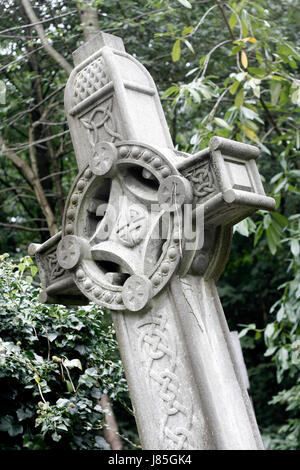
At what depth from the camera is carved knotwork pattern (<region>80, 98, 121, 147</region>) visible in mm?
3609

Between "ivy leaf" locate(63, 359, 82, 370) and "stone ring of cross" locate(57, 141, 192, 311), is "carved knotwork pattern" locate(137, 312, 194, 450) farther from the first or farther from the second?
"ivy leaf" locate(63, 359, 82, 370)

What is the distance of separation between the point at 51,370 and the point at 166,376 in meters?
1.05

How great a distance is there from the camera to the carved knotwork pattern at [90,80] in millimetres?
3688

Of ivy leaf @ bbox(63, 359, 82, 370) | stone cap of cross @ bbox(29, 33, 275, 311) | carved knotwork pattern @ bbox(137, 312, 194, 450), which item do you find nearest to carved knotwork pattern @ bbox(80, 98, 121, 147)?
stone cap of cross @ bbox(29, 33, 275, 311)

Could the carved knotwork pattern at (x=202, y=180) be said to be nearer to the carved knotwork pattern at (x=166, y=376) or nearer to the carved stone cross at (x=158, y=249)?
the carved stone cross at (x=158, y=249)

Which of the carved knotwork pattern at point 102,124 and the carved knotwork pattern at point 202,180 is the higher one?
the carved knotwork pattern at point 102,124

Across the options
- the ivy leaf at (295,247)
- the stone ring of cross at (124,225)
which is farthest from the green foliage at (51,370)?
the ivy leaf at (295,247)

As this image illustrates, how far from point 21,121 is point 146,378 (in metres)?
6.61

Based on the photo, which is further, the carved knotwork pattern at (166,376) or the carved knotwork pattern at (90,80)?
the carved knotwork pattern at (90,80)

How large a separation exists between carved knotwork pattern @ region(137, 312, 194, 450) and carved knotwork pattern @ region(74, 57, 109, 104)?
1283mm

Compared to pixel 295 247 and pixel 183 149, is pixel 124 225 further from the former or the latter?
pixel 183 149

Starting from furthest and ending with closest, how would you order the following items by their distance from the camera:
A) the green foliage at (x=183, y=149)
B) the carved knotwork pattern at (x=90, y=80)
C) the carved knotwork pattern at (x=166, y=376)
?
the green foliage at (x=183, y=149) < the carved knotwork pattern at (x=90, y=80) < the carved knotwork pattern at (x=166, y=376)

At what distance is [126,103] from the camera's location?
3545 millimetres

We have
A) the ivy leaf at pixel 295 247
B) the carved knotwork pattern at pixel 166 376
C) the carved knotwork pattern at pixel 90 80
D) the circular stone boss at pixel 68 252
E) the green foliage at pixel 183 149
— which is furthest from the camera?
the ivy leaf at pixel 295 247
